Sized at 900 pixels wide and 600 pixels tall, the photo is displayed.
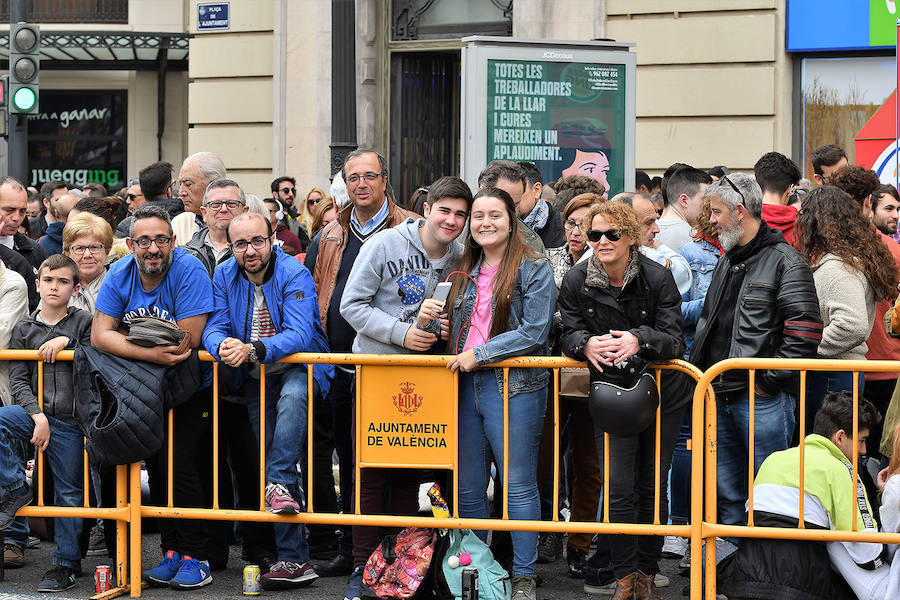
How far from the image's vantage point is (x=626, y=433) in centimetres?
655

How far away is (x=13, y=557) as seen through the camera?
7660mm

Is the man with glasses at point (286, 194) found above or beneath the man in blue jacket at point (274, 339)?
above

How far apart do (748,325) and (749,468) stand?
77 cm

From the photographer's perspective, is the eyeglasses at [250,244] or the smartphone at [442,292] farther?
the eyeglasses at [250,244]

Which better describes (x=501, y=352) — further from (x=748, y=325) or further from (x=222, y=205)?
(x=222, y=205)

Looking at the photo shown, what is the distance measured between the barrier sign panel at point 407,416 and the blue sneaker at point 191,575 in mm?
1147

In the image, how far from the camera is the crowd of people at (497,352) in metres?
6.63

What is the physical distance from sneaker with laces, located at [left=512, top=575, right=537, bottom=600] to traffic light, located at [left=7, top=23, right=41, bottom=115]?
29.2 feet

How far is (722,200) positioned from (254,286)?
2604mm

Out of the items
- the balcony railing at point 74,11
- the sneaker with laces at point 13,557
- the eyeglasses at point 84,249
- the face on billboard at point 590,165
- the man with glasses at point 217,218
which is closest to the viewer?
the sneaker with laces at point 13,557

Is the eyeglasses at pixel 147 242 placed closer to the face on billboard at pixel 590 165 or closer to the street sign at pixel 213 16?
the face on billboard at pixel 590 165

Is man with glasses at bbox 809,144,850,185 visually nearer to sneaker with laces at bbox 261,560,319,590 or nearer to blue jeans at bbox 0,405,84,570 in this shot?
sneaker with laces at bbox 261,560,319,590

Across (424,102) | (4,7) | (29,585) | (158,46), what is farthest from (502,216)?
(4,7)

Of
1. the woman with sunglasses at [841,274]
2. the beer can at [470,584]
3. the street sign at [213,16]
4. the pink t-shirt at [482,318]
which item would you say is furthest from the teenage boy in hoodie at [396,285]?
the street sign at [213,16]
